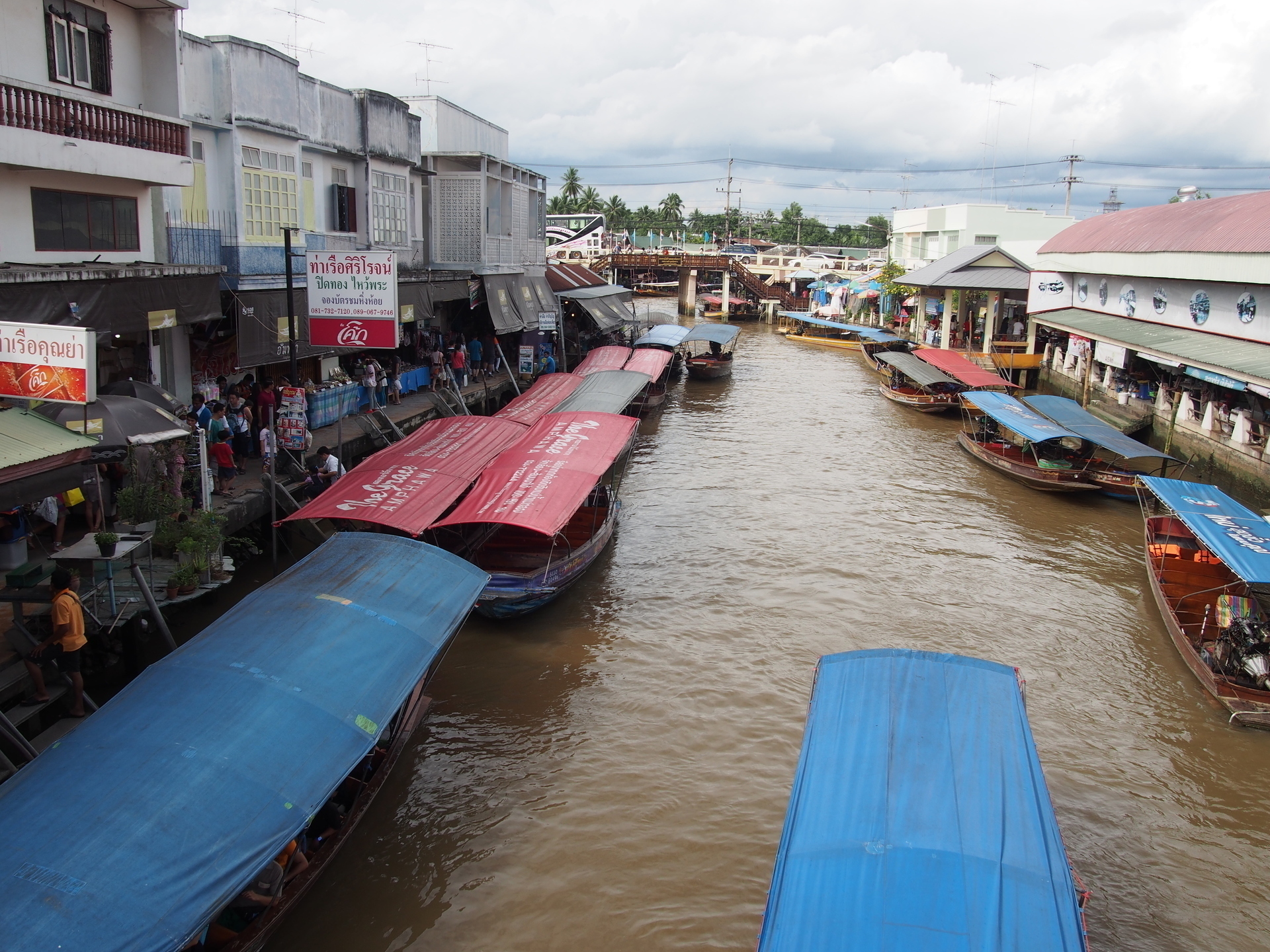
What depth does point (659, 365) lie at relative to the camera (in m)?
29.0

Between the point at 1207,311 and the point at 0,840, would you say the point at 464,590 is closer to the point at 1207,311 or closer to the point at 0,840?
the point at 0,840

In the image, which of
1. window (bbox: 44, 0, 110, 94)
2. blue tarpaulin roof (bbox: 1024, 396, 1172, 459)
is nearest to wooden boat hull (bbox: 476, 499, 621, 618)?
window (bbox: 44, 0, 110, 94)

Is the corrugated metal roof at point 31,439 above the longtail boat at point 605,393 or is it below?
above

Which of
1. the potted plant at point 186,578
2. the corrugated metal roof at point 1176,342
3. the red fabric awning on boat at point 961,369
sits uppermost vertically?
the corrugated metal roof at point 1176,342

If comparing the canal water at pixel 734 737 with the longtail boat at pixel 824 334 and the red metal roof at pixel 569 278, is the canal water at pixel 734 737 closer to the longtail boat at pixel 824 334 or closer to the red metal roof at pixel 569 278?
the red metal roof at pixel 569 278

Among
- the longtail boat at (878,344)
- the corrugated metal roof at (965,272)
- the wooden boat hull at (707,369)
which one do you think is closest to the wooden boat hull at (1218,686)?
the wooden boat hull at (707,369)

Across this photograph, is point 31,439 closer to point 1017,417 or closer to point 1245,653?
point 1245,653

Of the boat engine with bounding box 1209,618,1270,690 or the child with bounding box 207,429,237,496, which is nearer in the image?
the boat engine with bounding box 1209,618,1270,690

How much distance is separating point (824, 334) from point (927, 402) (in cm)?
2020

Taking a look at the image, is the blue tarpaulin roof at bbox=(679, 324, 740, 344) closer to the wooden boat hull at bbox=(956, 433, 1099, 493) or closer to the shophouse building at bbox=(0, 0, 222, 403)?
the wooden boat hull at bbox=(956, 433, 1099, 493)

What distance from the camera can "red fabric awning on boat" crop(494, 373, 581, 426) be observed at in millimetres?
19062

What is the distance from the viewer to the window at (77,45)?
12.0 metres

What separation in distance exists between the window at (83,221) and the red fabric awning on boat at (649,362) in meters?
15.2

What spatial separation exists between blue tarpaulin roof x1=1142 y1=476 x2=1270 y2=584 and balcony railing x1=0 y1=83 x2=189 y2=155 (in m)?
16.0
